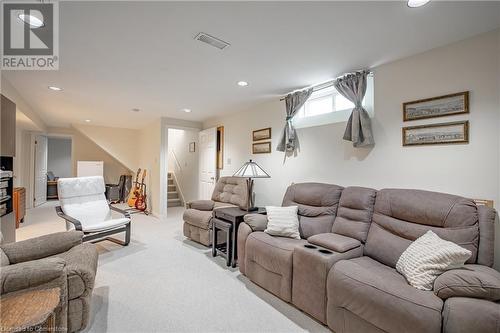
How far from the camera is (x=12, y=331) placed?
1060 millimetres

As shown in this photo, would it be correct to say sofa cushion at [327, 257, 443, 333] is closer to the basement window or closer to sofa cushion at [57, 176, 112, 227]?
the basement window

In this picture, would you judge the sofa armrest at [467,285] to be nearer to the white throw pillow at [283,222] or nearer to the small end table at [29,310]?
the white throw pillow at [283,222]

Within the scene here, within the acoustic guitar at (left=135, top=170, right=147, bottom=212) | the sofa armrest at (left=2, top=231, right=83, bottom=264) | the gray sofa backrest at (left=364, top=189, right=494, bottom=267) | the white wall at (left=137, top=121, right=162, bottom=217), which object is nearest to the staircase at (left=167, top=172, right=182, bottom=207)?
the acoustic guitar at (left=135, top=170, right=147, bottom=212)

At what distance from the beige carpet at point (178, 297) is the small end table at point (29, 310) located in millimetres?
642

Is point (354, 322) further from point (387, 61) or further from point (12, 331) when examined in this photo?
point (387, 61)

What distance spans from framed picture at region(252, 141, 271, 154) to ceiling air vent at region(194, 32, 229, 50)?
6.44 feet

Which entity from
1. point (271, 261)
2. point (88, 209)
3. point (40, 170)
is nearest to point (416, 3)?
point (271, 261)

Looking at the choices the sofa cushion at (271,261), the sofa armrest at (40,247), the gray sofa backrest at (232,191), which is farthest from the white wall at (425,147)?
the sofa armrest at (40,247)

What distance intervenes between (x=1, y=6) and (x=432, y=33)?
3.27m

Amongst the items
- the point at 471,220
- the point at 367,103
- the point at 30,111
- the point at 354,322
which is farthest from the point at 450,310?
the point at 30,111

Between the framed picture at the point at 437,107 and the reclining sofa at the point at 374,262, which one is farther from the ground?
the framed picture at the point at 437,107

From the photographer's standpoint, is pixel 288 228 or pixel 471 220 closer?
pixel 471 220

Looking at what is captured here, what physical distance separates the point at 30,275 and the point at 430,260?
2.57 metres

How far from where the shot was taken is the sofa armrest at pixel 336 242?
1990 millimetres
